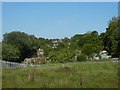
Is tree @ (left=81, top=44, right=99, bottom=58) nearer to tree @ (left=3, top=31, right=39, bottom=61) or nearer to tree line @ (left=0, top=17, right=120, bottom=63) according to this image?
tree line @ (left=0, top=17, right=120, bottom=63)

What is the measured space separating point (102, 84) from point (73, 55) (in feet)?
75.5

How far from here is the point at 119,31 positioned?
36656 millimetres

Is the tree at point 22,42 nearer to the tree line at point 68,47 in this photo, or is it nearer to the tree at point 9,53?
the tree line at point 68,47

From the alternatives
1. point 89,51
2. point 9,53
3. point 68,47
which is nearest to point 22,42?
point 68,47

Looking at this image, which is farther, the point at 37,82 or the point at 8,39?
the point at 8,39

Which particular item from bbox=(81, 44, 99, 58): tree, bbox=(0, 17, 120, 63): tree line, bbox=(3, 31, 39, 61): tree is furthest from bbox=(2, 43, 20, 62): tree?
bbox=(81, 44, 99, 58): tree

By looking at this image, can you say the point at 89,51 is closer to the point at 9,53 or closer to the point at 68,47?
the point at 68,47

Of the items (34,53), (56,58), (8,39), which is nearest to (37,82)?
(56,58)

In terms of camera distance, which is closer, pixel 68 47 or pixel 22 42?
pixel 68 47

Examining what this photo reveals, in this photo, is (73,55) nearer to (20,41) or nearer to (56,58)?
(56,58)

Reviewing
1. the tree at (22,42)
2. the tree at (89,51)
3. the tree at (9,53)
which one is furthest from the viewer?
the tree at (22,42)

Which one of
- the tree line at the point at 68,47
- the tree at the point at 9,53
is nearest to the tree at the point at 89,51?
the tree line at the point at 68,47

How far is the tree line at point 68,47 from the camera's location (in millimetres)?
33188

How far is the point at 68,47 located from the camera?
4303cm
